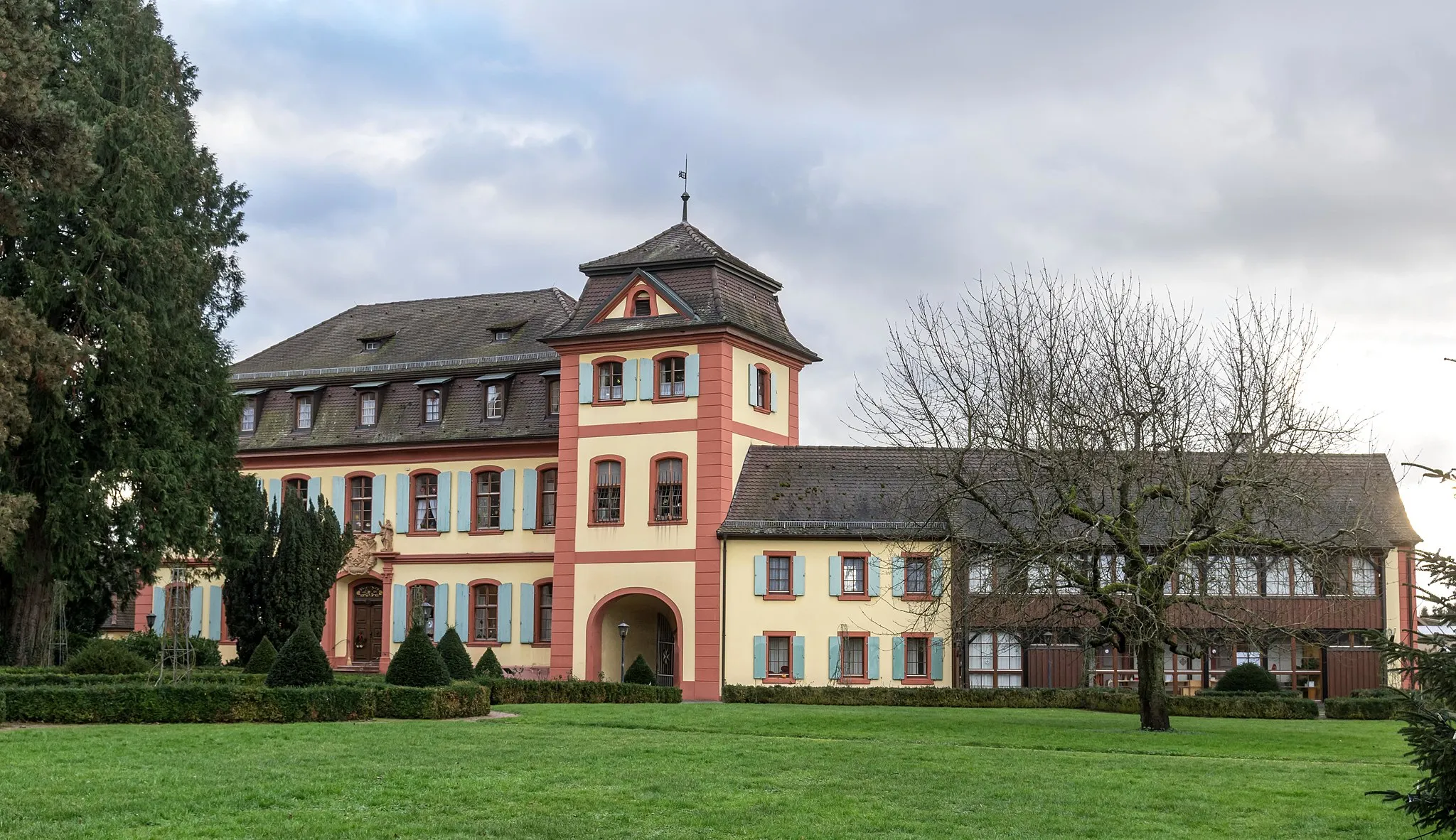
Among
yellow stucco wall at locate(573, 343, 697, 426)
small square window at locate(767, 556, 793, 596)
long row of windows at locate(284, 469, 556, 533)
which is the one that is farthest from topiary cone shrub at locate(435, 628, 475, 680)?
long row of windows at locate(284, 469, 556, 533)

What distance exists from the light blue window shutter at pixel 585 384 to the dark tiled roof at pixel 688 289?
0.89 m

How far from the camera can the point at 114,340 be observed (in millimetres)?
29734

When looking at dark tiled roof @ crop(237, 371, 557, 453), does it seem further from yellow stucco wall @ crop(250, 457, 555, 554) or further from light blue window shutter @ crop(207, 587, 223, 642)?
light blue window shutter @ crop(207, 587, 223, 642)

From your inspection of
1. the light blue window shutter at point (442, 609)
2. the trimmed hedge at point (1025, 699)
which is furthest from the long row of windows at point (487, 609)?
the trimmed hedge at point (1025, 699)

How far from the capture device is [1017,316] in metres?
28.3

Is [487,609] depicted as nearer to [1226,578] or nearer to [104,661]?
[104,661]

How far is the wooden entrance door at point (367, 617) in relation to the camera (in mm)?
44625

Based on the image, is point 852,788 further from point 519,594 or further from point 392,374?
point 392,374

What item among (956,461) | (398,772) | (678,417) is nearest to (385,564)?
(678,417)

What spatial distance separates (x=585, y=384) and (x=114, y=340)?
13342mm

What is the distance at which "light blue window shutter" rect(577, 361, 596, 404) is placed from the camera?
4047 centimetres

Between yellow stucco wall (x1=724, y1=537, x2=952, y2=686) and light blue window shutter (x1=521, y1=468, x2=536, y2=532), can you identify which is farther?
light blue window shutter (x1=521, y1=468, x2=536, y2=532)

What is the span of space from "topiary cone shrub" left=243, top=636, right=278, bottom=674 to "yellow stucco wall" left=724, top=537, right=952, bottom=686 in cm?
1071

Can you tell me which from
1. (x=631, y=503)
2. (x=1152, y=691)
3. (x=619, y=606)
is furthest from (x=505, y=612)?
(x=1152, y=691)
